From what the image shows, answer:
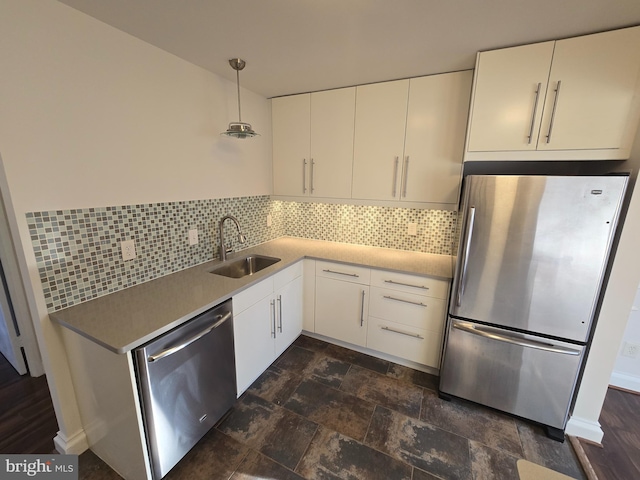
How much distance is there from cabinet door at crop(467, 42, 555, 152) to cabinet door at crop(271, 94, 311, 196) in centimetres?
140

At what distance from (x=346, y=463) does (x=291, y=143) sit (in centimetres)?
253

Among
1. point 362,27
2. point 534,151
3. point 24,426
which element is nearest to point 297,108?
point 362,27

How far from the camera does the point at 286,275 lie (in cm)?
224

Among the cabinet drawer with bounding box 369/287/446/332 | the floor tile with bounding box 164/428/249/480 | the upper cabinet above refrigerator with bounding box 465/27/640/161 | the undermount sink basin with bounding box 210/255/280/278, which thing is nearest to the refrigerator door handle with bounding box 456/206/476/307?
the cabinet drawer with bounding box 369/287/446/332

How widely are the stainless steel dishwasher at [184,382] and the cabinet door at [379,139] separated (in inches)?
60.8

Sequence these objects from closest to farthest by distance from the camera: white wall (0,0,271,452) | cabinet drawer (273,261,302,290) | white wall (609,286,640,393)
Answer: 1. white wall (0,0,271,452)
2. white wall (609,286,640,393)
3. cabinet drawer (273,261,302,290)

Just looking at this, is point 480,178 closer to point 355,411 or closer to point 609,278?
point 609,278

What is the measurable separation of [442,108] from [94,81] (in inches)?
87.2

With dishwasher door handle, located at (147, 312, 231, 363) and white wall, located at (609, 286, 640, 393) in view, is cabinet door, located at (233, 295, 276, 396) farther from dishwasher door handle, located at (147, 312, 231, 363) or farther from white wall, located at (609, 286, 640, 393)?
white wall, located at (609, 286, 640, 393)

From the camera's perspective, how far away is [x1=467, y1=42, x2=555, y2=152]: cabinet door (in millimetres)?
1582

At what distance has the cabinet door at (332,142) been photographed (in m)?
2.35

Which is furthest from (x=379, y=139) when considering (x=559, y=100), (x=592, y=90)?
(x=592, y=90)

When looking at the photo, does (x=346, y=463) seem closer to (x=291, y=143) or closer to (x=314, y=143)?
(x=314, y=143)

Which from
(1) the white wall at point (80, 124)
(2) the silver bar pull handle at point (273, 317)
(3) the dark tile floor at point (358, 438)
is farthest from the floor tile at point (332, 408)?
(1) the white wall at point (80, 124)
